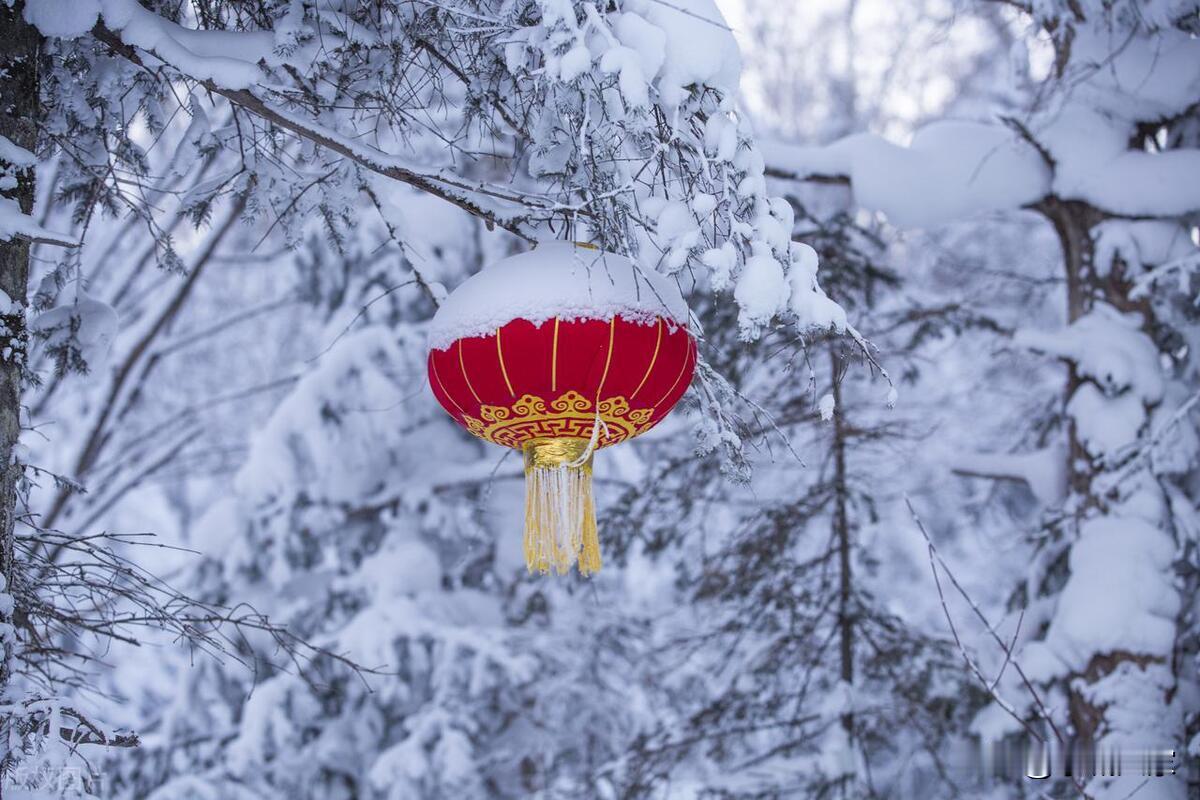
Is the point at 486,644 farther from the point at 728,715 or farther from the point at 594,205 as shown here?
the point at 594,205

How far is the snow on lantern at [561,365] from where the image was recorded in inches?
102

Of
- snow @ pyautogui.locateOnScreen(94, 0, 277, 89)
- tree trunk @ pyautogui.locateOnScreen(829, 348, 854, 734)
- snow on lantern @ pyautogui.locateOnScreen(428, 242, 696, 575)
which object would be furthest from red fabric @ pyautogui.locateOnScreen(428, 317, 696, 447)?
tree trunk @ pyautogui.locateOnScreen(829, 348, 854, 734)

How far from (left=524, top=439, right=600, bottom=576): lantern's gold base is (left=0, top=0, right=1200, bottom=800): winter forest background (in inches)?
19.7

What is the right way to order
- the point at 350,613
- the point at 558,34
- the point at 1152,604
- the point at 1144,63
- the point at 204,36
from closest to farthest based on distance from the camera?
the point at 558,34
the point at 204,36
the point at 1152,604
the point at 1144,63
the point at 350,613

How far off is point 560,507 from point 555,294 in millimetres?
591

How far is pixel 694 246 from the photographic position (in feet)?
8.17

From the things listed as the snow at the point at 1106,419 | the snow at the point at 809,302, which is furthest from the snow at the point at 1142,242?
the snow at the point at 809,302

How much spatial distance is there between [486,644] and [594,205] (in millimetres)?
5211

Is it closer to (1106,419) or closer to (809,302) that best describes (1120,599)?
(1106,419)

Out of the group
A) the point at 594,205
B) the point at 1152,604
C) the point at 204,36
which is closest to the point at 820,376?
the point at 1152,604

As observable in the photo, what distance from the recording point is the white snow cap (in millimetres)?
2580

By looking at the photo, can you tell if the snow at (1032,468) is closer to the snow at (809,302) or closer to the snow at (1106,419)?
the snow at (1106,419)

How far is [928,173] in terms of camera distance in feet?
17.5

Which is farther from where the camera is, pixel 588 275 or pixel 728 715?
pixel 728 715
